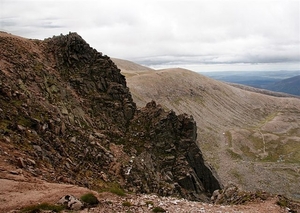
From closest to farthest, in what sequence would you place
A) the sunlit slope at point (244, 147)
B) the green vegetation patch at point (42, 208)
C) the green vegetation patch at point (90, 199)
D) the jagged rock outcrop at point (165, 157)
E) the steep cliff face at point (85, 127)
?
1. the green vegetation patch at point (42, 208)
2. the green vegetation patch at point (90, 199)
3. the steep cliff face at point (85, 127)
4. the jagged rock outcrop at point (165, 157)
5. the sunlit slope at point (244, 147)

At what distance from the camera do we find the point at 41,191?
2089 cm

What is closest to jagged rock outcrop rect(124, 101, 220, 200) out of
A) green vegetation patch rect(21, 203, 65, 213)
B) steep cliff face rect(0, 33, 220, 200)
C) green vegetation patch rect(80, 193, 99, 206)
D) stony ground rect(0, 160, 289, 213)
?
steep cliff face rect(0, 33, 220, 200)

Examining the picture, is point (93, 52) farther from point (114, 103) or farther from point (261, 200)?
point (261, 200)

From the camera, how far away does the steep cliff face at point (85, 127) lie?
2743 cm

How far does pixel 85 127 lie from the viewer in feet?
131

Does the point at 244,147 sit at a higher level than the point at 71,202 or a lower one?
lower

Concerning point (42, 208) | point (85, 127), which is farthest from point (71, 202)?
point (85, 127)

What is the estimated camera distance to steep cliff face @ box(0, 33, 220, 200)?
2743cm

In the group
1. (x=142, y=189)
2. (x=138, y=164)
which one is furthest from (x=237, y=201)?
(x=138, y=164)

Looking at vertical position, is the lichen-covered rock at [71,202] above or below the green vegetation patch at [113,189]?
above

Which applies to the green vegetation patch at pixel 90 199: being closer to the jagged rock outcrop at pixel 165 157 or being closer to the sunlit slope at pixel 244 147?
the jagged rock outcrop at pixel 165 157

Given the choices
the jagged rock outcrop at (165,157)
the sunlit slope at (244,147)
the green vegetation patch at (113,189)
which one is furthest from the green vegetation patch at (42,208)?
the sunlit slope at (244,147)

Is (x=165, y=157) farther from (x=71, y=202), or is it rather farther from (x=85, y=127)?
(x=71, y=202)

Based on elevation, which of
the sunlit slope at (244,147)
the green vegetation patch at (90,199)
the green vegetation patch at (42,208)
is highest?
the green vegetation patch at (42,208)
